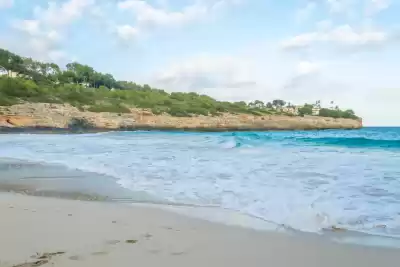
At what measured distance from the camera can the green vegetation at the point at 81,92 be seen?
198ft

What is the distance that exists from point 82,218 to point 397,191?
5.35 meters

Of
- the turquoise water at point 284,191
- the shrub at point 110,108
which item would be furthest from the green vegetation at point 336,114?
the turquoise water at point 284,191

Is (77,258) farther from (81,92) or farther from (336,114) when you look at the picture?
(336,114)

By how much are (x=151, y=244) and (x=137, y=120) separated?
62.9 meters

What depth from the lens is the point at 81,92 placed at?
71.1 meters

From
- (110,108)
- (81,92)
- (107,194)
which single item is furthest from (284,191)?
(81,92)

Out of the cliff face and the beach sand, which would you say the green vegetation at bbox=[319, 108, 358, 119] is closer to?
the cliff face

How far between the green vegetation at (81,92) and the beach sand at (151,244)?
1996 inches

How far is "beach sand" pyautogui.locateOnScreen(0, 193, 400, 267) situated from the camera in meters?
3.56

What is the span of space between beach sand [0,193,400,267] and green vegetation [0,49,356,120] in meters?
50.7

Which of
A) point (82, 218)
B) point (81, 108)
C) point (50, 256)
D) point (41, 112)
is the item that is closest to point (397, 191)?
point (82, 218)

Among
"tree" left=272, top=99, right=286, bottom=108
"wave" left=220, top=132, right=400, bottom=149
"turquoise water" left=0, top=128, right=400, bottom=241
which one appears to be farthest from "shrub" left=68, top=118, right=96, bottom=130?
"tree" left=272, top=99, right=286, bottom=108

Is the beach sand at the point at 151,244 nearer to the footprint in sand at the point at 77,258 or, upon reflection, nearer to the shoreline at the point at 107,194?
the footprint in sand at the point at 77,258

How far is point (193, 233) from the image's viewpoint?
15.1 feet
